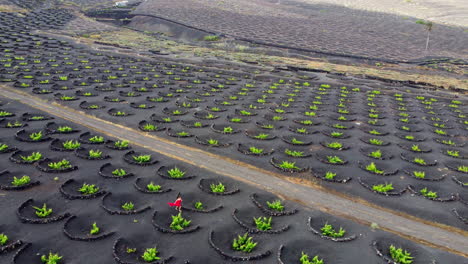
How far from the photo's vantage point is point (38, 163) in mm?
21828

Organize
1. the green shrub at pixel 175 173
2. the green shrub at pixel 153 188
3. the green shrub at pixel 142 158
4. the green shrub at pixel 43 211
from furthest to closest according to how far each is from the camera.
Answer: the green shrub at pixel 142 158
the green shrub at pixel 175 173
the green shrub at pixel 153 188
the green shrub at pixel 43 211

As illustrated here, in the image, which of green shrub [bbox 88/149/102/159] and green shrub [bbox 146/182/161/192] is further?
green shrub [bbox 88/149/102/159]

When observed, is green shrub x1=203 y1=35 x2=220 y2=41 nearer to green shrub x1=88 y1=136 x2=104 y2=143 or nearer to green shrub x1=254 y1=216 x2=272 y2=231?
green shrub x1=88 y1=136 x2=104 y2=143

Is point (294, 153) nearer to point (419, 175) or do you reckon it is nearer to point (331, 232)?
point (419, 175)

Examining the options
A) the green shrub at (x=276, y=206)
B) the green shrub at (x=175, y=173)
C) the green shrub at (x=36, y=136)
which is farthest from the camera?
the green shrub at (x=36, y=136)

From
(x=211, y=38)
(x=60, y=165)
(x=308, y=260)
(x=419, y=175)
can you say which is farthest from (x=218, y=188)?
(x=211, y=38)

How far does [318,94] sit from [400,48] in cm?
5367

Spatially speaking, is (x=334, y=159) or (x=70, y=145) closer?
(x=70, y=145)

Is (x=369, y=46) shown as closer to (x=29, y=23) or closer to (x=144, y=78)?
(x=144, y=78)

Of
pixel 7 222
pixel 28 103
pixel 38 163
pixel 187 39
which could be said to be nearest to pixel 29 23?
pixel 187 39

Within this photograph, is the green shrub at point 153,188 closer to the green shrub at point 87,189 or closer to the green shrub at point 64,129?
the green shrub at point 87,189

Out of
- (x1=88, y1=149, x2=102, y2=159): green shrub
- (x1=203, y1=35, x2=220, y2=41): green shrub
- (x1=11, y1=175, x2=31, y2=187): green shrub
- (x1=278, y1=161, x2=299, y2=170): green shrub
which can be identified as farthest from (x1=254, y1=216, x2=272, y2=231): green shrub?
(x1=203, y1=35, x2=220, y2=41): green shrub

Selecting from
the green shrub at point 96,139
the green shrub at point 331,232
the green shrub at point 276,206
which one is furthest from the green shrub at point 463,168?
the green shrub at point 96,139

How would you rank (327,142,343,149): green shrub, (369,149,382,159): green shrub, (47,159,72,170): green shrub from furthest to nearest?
(327,142,343,149): green shrub → (369,149,382,159): green shrub → (47,159,72,170): green shrub
